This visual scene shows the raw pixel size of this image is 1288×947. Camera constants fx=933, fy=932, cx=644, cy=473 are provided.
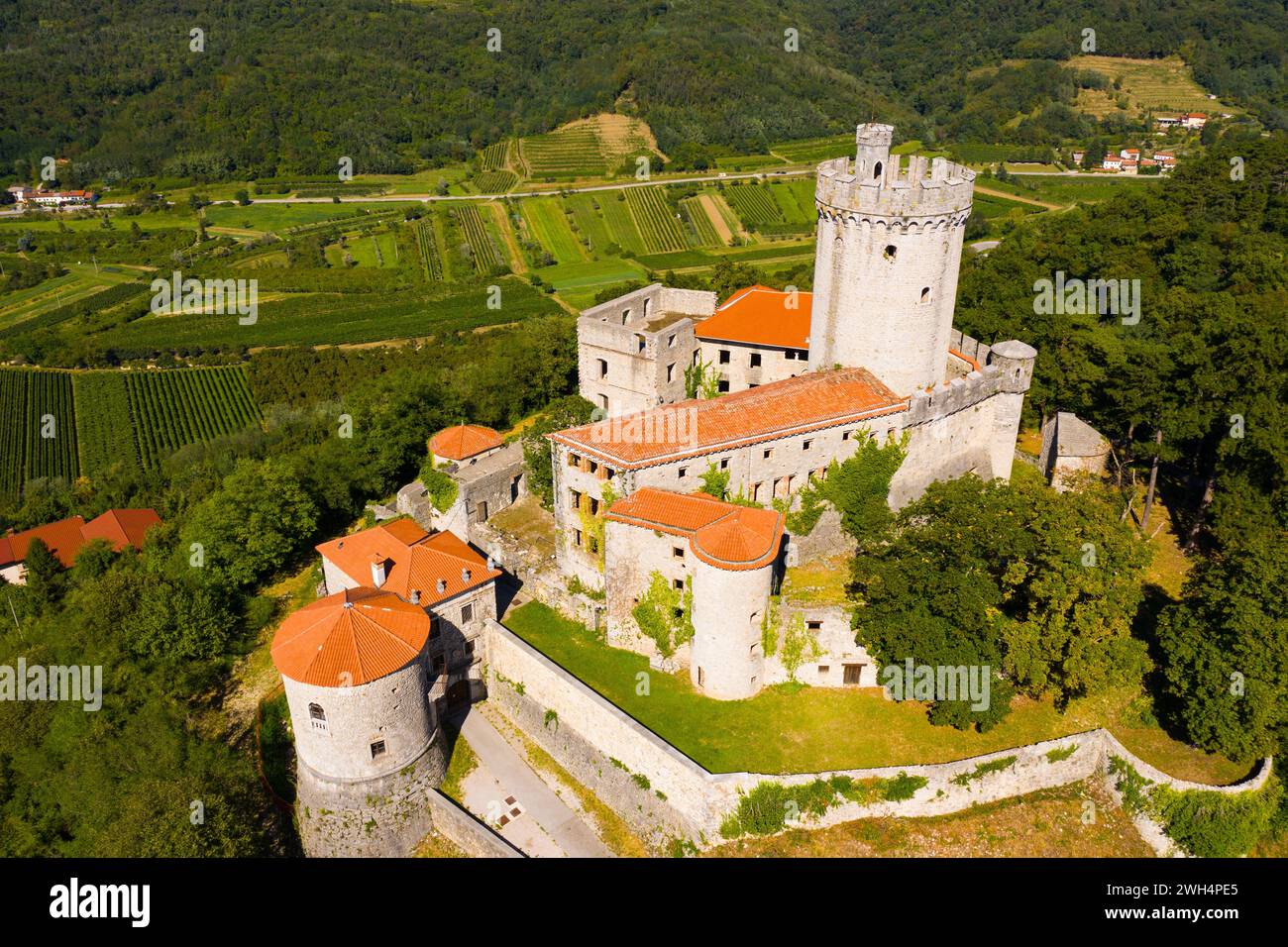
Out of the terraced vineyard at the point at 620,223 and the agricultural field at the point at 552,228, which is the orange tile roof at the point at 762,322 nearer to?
the agricultural field at the point at 552,228

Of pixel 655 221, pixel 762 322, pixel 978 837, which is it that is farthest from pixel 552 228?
pixel 978 837

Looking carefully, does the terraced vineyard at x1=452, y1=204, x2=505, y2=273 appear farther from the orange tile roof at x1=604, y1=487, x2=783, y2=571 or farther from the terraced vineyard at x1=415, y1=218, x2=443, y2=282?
the orange tile roof at x1=604, y1=487, x2=783, y2=571

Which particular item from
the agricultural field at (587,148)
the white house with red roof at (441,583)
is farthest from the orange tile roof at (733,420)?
the agricultural field at (587,148)

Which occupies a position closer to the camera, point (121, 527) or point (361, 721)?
point (361, 721)

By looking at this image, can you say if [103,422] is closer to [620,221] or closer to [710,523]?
[620,221]

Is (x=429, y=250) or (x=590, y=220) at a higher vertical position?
(x=590, y=220)

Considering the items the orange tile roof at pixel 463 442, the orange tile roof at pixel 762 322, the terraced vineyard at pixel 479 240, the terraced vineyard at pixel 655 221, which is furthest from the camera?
the terraced vineyard at pixel 655 221
